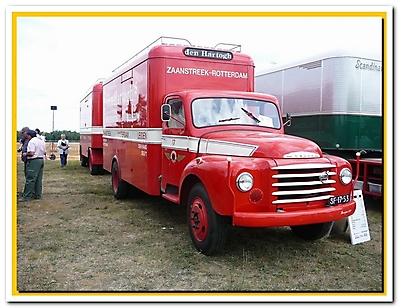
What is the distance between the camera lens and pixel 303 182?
5.11m

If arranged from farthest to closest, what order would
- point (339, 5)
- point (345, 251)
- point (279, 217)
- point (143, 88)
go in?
1. point (143, 88)
2. point (345, 251)
3. point (279, 217)
4. point (339, 5)

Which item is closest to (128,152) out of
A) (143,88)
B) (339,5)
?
Answer: (143,88)

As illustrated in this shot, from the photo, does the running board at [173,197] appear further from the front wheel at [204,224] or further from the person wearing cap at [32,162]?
the person wearing cap at [32,162]

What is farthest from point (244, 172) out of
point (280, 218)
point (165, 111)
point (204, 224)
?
point (165, 111)

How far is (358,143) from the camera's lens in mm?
9281

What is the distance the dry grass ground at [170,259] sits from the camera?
4859mm

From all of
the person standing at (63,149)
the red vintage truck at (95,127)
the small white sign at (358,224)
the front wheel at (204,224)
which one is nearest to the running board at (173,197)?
the front wheel at (204,224)

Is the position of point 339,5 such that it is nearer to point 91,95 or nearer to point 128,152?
point 128,152

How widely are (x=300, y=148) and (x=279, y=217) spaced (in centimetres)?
100

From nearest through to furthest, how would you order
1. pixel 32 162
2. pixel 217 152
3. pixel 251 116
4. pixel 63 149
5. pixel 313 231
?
pixel 217 152 → pixel 313 231 → pixel 251 116 → pixel 32 162 → pixel 63 149

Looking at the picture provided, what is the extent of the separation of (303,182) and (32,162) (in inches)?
269

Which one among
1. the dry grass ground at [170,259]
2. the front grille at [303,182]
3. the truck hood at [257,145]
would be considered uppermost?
the truck hood at [257,145]

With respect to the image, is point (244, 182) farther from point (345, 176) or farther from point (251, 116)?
point (251, 116)

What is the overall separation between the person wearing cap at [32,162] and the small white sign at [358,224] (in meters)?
6.93
